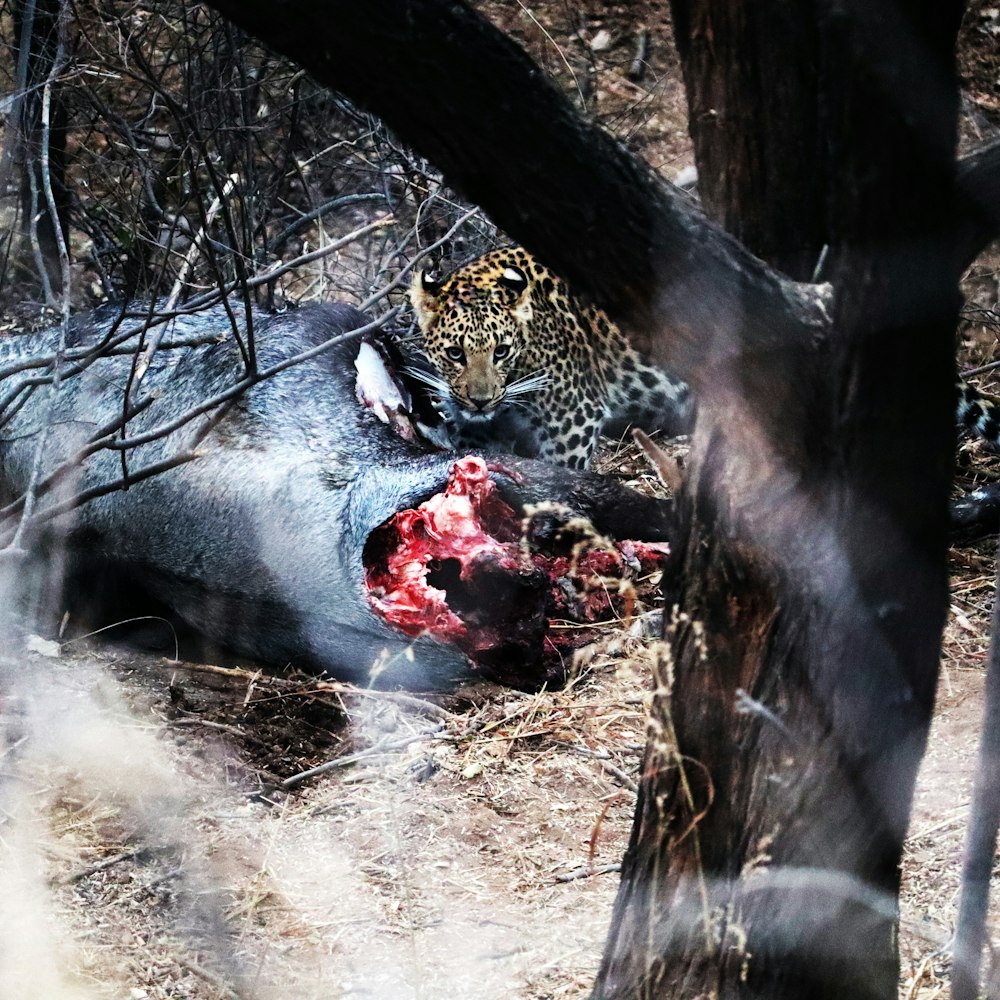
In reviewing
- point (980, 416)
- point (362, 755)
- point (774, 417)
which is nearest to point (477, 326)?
point (980, 416)

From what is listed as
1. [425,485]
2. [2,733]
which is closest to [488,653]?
[425,485]

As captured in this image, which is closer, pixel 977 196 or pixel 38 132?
pixel 977 196

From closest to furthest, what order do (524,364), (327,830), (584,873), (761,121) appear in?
(761,121) < (584,873) < (327,830) < (524,364)

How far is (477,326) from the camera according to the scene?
5371 mm

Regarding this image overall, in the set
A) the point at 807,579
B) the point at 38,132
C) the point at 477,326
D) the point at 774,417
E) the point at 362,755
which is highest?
the point at 38,132

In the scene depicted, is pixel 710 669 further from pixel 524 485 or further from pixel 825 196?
pixel 524 485

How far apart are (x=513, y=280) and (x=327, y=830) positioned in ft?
10.1

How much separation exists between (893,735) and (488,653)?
1965mm

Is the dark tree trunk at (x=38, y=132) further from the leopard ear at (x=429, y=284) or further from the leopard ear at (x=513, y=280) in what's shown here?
the leopard ear at (x=513, y=280)

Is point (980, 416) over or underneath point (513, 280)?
underneath

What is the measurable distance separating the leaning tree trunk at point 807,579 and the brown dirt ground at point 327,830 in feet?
0.98

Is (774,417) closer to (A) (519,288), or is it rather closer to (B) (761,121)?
(B) (761,121)

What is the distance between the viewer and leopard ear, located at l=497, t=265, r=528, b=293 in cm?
559

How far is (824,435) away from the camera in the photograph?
1.75m
